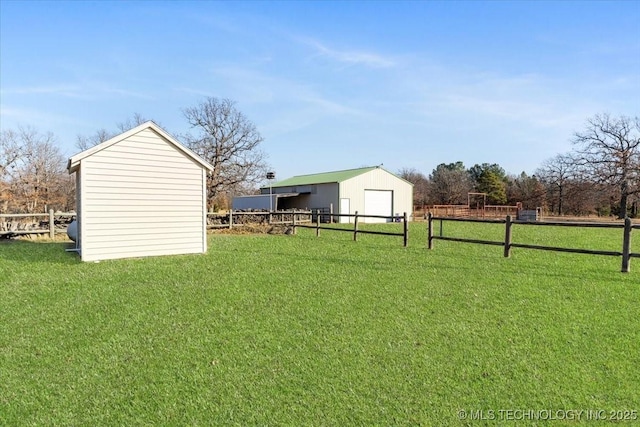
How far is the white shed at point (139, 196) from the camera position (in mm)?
8508

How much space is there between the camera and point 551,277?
6820mm

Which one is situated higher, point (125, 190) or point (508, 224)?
point (125, 190)

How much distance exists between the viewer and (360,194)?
1025 inches

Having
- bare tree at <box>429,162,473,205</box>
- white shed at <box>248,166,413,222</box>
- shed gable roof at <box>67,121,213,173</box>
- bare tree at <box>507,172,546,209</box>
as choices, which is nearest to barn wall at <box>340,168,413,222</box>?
white shed at <box>248,166,413,222</box>

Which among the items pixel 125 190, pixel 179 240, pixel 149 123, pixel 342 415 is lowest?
pixel 342 415

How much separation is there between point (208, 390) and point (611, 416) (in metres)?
2.96

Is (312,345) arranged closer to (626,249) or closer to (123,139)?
(626,249)

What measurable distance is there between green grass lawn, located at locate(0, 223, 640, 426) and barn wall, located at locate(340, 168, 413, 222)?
1842 centimetres

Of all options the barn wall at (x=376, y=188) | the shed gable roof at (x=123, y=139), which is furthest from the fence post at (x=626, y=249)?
the barn wall at (x=376, y=188)

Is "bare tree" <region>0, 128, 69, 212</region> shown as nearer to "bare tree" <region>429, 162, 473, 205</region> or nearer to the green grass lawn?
the green grass lawn

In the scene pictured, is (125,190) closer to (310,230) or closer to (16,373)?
(16,373)

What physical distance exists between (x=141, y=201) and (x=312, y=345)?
6822mm

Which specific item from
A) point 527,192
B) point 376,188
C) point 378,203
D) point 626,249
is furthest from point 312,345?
point 527,192

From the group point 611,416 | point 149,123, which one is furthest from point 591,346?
point 149,123
